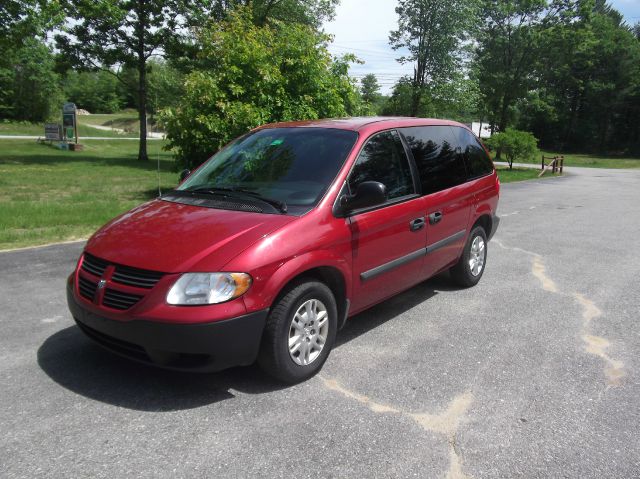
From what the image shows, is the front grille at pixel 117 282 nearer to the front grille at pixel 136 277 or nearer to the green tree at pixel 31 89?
the front grille at pixel 136 277

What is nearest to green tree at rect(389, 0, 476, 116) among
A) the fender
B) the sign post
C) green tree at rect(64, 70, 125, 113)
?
the sign post

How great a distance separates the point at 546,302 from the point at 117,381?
4186mm

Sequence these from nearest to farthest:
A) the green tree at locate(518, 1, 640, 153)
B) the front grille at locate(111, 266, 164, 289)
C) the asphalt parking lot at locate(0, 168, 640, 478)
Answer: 1. the asphalt parking lot at locate(0, 168, 640, 478)
2. the front grille at locate(111, 266, 164, 289)
3. the green tree at locate(518, 1, 640, 153)

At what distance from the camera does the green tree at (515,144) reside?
27156 millimetres

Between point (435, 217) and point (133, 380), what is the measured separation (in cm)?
288

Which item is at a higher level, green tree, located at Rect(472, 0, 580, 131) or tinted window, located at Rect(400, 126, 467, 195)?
green tree, located at Rect(472, 0, 580, 131)

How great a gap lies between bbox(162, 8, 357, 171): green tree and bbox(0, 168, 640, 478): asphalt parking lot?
5969 mm

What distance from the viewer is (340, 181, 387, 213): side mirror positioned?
3.74 m

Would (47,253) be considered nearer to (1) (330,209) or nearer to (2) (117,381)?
(2) (117,381)

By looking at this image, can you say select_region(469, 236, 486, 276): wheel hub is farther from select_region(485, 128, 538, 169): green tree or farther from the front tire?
select_region(485, 128, 538, 169): green tree

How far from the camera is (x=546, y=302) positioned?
5520 millimetres

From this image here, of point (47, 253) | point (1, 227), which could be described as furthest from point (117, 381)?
point (1, 227)

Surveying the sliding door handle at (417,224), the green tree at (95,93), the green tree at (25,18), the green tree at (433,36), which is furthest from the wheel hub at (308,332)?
the green tree at (95,93)

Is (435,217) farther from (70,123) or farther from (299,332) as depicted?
(70,123)
